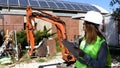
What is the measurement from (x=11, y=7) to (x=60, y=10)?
5152 millimetres

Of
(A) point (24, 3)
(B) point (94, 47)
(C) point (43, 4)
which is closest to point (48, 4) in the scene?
(C) point (43, 4)

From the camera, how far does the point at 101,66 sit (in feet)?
8.70

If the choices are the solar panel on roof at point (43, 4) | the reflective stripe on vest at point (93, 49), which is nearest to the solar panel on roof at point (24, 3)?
the solar panel on roof at point (43, 4)

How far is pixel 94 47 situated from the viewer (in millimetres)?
2809

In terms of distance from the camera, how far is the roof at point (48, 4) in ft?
80.2

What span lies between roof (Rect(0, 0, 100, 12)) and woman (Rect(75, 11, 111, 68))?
2186cm

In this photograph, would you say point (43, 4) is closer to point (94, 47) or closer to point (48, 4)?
point (48, 4)

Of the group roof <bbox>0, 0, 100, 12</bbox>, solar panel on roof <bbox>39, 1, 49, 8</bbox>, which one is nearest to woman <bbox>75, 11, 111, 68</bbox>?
roof <bbox>0, 0, 100, 12</bbox>

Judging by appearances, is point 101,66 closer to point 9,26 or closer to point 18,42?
point 18,42

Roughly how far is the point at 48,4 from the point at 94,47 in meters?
23.9

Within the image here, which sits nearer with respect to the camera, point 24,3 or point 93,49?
point 93,49

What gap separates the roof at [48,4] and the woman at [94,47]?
71.7 feet

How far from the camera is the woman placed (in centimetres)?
267

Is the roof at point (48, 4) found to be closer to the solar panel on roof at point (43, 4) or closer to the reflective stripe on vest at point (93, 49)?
the solar panel on roof at point (43, 4)
